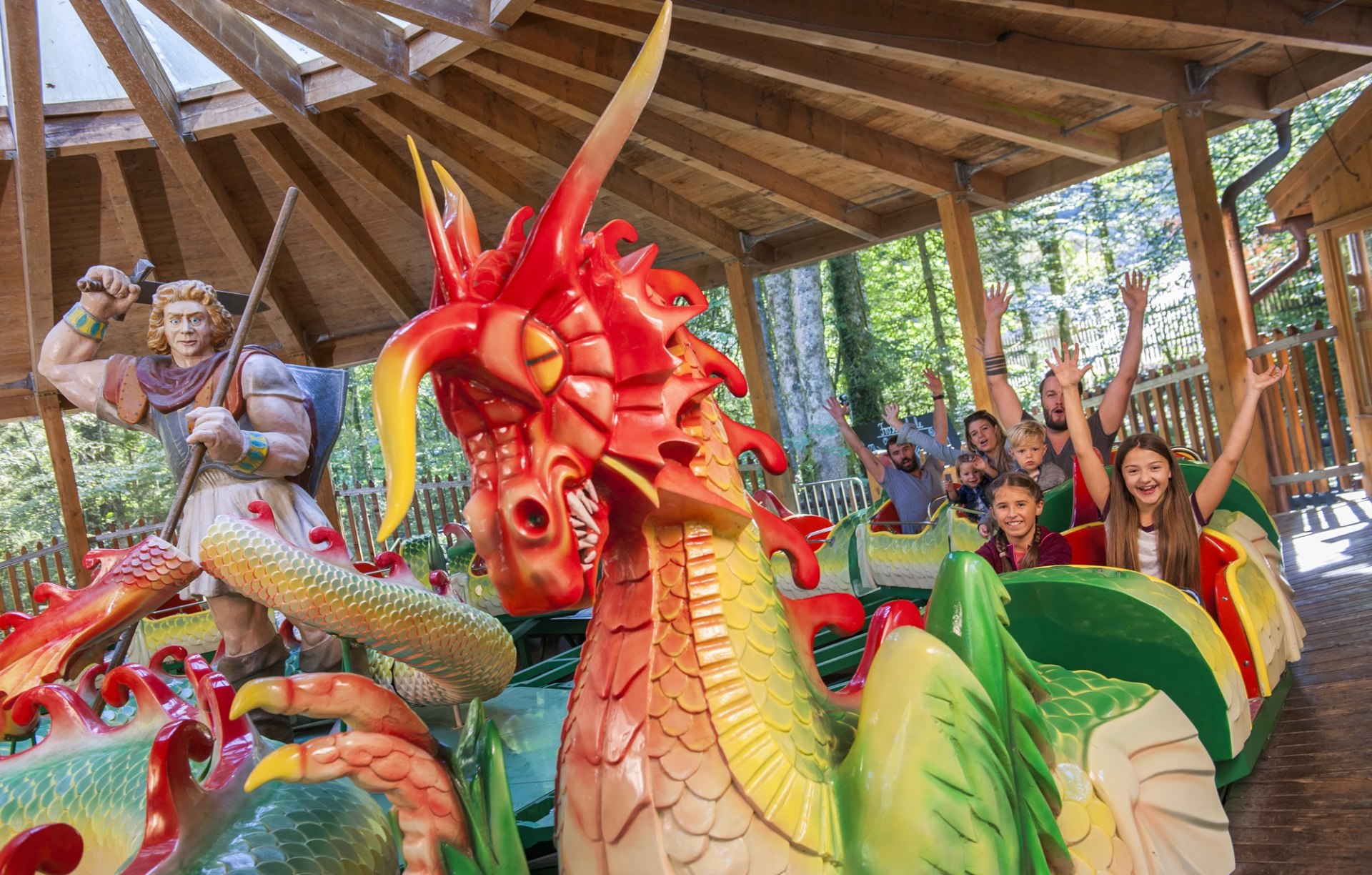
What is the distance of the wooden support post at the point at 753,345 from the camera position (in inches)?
229

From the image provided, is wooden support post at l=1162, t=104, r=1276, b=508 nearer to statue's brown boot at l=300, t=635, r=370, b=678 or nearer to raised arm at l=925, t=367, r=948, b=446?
raised arm at l=925, t=367, r=948, b=446

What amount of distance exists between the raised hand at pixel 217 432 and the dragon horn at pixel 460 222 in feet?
3.40

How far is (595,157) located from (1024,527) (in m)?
1.93

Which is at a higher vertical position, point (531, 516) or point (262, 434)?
point (262, 434)

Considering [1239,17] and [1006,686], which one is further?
[1239,17]

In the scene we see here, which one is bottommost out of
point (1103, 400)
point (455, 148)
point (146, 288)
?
point (1103, 400)

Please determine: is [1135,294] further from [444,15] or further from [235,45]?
[235,45]

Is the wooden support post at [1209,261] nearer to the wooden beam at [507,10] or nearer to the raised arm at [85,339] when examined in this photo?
the wooden beam at [507,10]

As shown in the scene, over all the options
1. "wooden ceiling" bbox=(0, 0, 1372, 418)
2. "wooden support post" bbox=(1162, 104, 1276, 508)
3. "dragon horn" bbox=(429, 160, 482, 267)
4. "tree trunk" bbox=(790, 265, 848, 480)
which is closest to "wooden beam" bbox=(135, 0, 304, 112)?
"wooden ceiling" bbox=(0, 0, 1372, 418)

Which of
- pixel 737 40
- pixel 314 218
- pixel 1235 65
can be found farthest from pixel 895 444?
pixel 314 218

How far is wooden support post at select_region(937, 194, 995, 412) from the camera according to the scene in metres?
4.93

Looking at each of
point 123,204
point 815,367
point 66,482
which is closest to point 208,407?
point 123,204

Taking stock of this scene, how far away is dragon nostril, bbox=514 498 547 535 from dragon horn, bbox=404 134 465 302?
0.66ft

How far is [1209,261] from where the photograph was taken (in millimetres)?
4465
